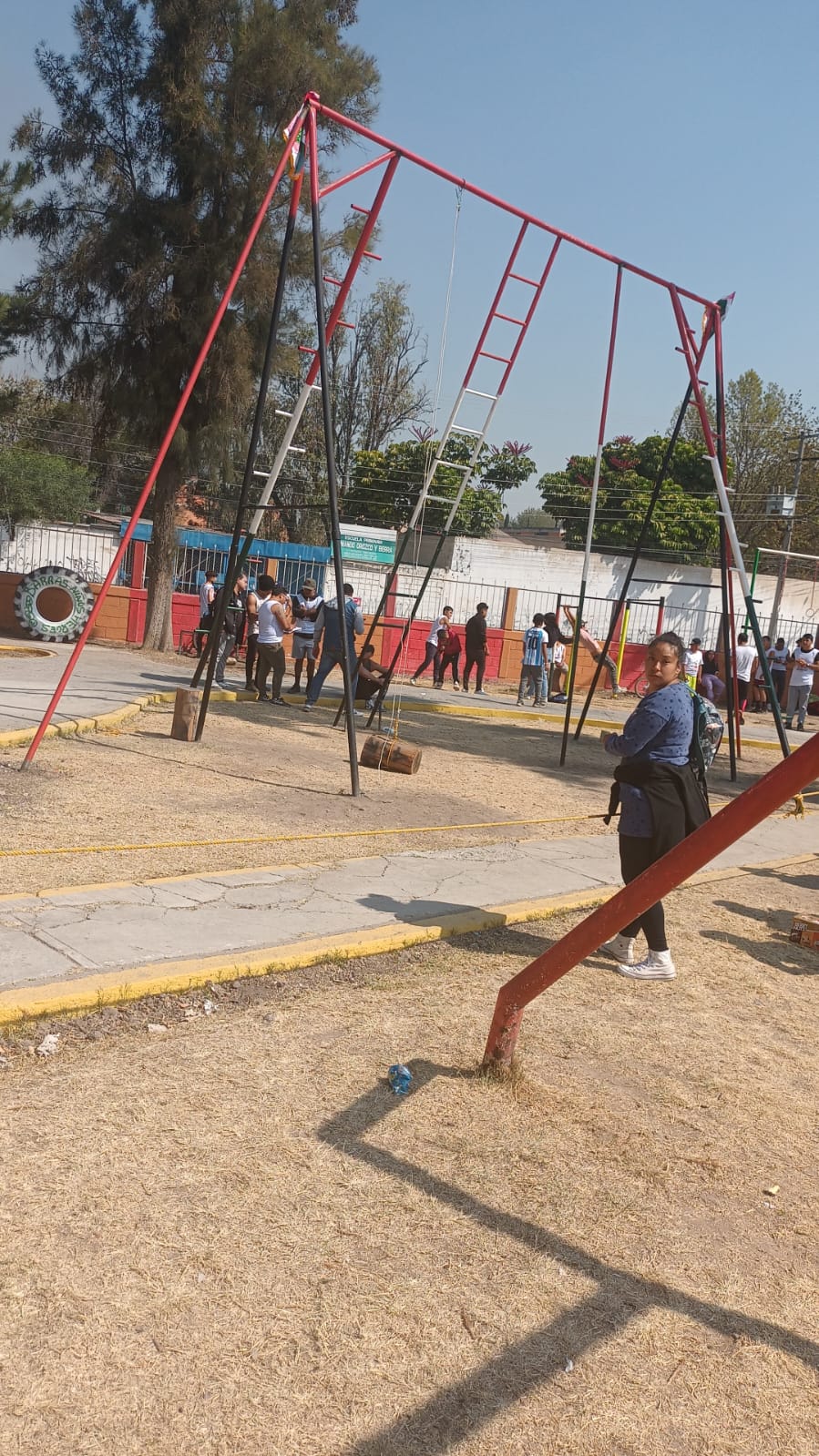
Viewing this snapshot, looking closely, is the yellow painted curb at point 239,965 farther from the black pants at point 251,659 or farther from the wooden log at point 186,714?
the black pants at point 251,659

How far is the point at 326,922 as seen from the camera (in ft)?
19.3

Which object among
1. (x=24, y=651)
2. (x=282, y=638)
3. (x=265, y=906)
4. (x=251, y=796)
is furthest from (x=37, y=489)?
(x=265, y=906)

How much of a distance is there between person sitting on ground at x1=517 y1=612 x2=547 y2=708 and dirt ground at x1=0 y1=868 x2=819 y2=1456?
16.9 m

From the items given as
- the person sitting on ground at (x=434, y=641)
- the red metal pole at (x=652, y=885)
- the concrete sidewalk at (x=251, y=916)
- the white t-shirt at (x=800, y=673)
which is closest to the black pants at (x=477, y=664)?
the person sitting on ground at (x=434, y=641)

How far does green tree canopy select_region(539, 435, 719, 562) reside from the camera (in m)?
40.6

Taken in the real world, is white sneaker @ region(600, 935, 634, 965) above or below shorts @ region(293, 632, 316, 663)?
below

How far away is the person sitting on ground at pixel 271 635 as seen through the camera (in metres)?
14.5

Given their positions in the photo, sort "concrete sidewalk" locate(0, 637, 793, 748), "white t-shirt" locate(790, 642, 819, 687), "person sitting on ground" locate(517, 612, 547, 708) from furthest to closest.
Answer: "white t-shirt" locate(790, 642, 819, 687) → "person sitting on ground" locate(517, 612, 547, 708) → "concrete sidewalk" locate(0, 637, 793, 748)

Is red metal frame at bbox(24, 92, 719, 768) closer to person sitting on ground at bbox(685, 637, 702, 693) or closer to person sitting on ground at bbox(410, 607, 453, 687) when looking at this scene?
person sitting on ground at bbox(685, 637, 702, 693)

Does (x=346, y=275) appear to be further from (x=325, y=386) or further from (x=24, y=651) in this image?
(x=24, y=651)

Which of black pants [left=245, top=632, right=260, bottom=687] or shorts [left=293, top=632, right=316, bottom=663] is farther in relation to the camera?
shorts [left=293, top=632, right=316, bottom=663]

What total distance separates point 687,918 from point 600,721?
13902 millimetres

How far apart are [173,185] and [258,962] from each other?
744 inches

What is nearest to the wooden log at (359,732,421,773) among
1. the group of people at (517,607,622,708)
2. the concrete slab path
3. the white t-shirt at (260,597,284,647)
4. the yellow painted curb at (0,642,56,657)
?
the concrete slab path
